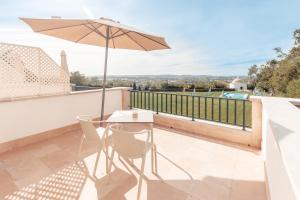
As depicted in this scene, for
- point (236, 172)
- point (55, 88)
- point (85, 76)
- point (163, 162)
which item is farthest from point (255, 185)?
point (85, 76)

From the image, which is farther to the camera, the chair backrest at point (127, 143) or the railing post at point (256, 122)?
the railing post at point (256, 122)

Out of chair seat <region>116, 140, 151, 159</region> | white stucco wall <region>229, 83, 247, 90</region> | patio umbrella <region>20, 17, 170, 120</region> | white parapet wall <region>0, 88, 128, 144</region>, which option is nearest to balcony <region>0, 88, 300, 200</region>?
white parapet wall <region>0, 88, 128, 144</region>

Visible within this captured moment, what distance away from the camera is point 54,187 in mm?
2293

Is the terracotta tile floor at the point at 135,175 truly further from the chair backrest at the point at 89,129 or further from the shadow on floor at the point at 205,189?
the chair backrest at the point at 89,129

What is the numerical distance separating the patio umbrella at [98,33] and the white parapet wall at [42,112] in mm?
1102

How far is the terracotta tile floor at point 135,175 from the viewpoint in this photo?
7.05ft

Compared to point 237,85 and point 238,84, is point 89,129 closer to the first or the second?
point 237,85

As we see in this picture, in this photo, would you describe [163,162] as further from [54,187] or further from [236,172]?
[54,187]

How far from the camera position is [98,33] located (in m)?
3.56

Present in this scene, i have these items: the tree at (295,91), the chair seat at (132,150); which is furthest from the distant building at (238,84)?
the chair seat at (132,150)

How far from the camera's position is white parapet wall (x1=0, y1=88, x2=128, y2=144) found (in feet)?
10.9

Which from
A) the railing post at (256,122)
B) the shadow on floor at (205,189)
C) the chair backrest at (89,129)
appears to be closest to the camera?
the shadow on floor at (205,189)

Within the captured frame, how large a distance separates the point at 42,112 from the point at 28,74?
84cm

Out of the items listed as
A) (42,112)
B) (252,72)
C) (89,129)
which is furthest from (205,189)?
(252,72)
